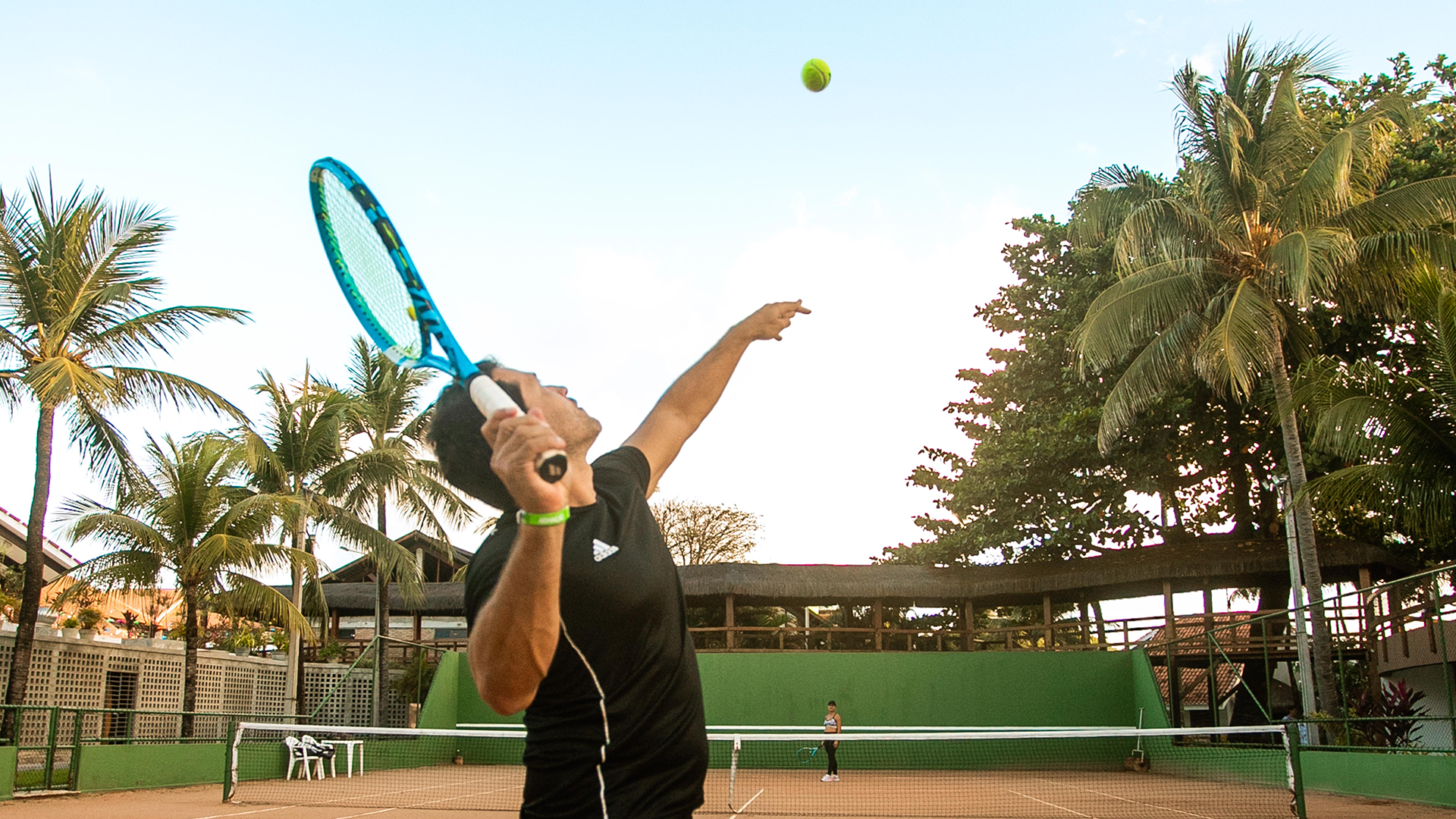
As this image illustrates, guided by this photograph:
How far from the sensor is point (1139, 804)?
12.4 meters

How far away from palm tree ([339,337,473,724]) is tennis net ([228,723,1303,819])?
3083 mm

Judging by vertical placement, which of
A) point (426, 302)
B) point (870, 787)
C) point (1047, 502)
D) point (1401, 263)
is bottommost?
point (870, 787)

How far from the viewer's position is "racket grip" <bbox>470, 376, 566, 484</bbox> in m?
1.51

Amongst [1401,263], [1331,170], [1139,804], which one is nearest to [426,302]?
[1139,804]

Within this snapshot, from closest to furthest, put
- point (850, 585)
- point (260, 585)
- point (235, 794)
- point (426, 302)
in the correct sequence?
point (426, 302), point (235, 794), point (260, 585), point (850, 585)

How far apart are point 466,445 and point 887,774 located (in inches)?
700

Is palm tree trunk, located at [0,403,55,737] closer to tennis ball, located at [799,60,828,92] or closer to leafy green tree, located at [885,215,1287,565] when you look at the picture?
tennis ball, located at [799,60,828,92]

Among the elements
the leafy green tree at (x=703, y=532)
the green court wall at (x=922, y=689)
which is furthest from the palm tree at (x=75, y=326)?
the leafy green tree at (x=703, y=532)

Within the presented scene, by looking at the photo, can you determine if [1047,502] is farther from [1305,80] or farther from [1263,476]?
[1305,80]

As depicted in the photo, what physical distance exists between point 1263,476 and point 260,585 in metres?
21.6

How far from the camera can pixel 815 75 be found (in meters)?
9.82

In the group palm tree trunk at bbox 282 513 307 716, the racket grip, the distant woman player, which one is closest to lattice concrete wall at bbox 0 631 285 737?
palm tree trunk at bbox 282 513 307 716

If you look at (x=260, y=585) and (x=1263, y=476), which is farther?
(x=1263, y=476)

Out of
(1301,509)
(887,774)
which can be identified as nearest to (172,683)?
(887,774)
